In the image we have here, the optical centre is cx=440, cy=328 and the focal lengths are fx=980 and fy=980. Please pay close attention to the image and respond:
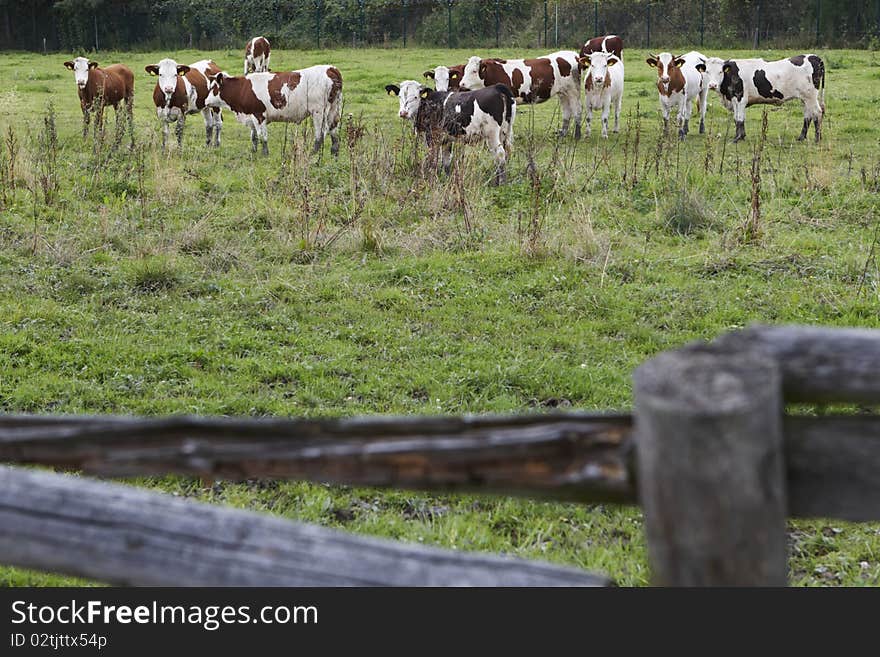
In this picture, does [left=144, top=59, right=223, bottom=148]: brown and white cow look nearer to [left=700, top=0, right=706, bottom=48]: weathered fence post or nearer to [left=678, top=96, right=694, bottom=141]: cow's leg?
[left=678, top=96, right=694, bottom=141]: cow's leg

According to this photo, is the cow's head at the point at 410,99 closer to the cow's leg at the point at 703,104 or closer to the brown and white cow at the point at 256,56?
the cow's leg at the point at 703,104

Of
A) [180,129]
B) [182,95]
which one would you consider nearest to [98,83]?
[182,95]

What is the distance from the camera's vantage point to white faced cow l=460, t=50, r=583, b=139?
709 inches

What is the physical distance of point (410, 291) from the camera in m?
7.92

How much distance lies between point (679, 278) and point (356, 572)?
6668 mm

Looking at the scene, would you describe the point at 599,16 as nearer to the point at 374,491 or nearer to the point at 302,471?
the point at 374,491

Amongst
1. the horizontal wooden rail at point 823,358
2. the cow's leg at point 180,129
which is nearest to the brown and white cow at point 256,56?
the cow's leg at point 180,129

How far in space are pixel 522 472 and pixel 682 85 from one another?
17.1m

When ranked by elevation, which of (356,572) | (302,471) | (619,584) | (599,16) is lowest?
(619,584)

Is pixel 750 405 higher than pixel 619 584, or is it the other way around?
pixel 750 405

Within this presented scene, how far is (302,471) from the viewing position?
1945 mm

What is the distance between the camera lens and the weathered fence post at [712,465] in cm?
165

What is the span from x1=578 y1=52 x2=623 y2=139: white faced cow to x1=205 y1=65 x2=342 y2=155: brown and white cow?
462 cm
